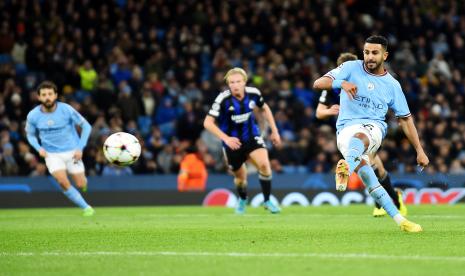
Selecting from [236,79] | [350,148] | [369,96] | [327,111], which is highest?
[236,79]

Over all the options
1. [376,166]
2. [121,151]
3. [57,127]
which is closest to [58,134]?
[57,127]

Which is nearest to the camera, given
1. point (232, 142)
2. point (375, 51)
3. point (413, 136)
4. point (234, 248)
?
point (234, 248)

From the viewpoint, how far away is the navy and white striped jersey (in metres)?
15.2

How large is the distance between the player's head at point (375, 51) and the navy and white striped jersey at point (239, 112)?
5.38 metres

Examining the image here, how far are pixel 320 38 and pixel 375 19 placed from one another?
2513 mm

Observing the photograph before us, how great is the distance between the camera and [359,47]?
Result: 87.8 ft

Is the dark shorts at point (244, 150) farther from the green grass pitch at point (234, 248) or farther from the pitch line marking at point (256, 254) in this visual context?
the pitch line marking at point (256, 254)

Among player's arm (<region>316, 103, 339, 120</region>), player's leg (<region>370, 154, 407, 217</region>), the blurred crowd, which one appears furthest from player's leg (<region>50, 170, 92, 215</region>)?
player's leg (<region>370, 154, 407, 217</region>)

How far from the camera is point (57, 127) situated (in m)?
15.8

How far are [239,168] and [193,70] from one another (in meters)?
8.43

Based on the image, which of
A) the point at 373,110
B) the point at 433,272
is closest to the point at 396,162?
the point at 373,110

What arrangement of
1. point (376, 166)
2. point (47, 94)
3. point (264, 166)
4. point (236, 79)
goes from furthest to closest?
point (47, 94) < point (264, 166) < point (236, 79) < point (376, 166)

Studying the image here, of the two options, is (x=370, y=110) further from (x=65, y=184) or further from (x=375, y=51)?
(x=65, y=184)

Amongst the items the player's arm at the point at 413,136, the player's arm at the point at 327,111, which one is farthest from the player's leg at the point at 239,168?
the player's arm at the point at 413,136
